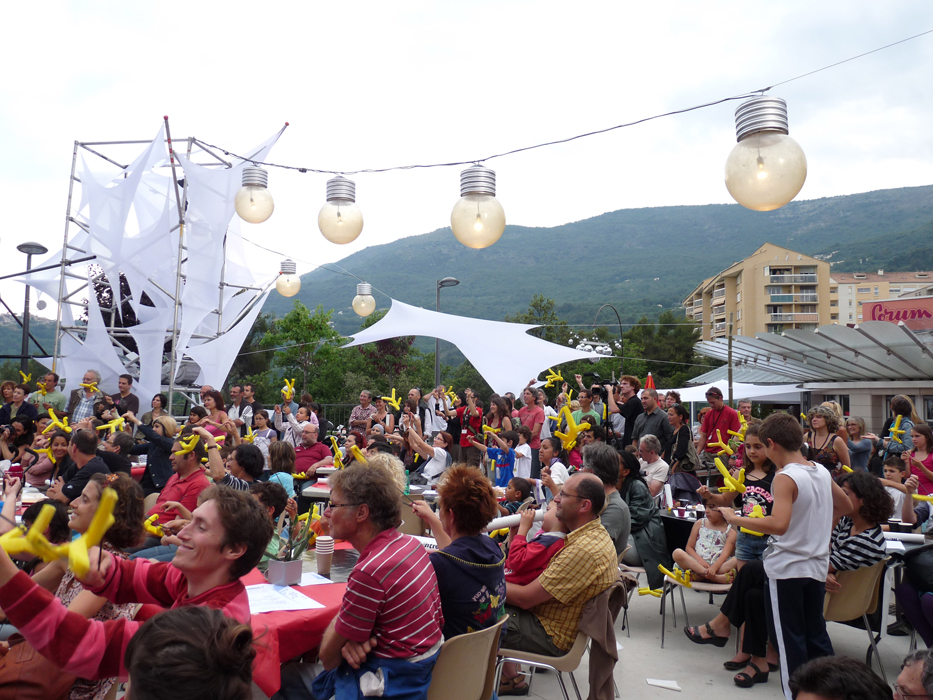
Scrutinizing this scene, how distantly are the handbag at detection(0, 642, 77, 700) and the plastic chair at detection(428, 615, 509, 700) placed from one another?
1.17 metres

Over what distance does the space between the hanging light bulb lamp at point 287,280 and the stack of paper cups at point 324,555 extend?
989 cm

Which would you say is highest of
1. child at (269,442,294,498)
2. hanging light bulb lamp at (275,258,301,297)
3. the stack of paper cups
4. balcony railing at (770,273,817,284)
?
balcony railing at (770,273,817,284)

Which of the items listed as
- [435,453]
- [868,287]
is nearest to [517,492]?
[435,453]

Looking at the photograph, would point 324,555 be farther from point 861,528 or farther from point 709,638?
point 861,528

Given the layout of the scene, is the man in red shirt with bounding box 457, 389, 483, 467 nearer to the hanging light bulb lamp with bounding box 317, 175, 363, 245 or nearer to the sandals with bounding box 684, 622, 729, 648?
the hanging light bulb lamp with bounding box 317, 175, 363, 245

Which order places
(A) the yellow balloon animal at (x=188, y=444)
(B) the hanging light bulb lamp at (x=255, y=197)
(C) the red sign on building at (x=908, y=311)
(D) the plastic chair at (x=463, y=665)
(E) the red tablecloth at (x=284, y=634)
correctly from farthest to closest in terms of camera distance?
(C) the red sign on building at (x=908, y=311), (B) the hanging light bulb lamp at (x=255, y=197), (A) the yellow balloon animal at (x=188, y=444), (D) the plastic chair at (x=463, y=665), (E) the red tablecloth at (x=284, y=634)

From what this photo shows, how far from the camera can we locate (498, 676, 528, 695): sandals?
3.59 meters

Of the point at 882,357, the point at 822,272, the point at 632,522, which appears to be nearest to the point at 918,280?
the point at 822,272

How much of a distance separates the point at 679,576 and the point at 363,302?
11417 millimetres

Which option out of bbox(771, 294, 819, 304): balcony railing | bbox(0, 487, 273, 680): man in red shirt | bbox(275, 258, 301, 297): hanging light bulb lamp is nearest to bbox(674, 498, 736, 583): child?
bbox(0, 487, 273, 680): man in red shirt

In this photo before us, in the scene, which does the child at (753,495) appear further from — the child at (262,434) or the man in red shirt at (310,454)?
the child at (262,434)

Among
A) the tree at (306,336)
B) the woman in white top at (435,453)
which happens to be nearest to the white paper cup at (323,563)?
the woman in white top at (435,453)

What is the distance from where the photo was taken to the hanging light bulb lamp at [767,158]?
3.44 meters

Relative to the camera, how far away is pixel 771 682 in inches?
152
